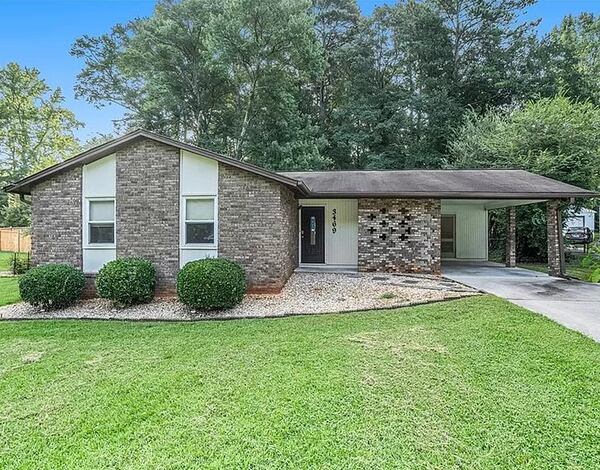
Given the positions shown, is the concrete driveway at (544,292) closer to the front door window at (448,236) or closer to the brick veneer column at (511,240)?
the brick veneer column at (511,240)

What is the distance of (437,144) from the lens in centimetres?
2494

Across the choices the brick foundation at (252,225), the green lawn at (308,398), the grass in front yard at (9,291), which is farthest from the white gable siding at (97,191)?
the green lawn at (308,398)

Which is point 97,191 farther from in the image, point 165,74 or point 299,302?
point 165,74

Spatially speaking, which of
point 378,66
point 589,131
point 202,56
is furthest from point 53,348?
point 378,66

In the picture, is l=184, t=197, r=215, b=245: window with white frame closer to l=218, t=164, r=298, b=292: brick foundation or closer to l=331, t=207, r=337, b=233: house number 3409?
l=218, t=164, r=298, b=292: brick foundation

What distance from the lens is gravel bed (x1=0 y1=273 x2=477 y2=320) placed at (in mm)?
7391

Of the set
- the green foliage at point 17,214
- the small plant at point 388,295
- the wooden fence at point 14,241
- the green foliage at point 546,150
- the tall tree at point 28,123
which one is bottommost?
the small plant at point 388,295

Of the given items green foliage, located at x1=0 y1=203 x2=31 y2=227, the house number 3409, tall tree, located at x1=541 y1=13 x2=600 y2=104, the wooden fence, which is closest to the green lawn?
the house number 3409

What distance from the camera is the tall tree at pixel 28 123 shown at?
31481 mm

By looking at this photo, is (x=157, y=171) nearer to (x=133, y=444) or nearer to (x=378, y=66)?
(x=133, y=444)

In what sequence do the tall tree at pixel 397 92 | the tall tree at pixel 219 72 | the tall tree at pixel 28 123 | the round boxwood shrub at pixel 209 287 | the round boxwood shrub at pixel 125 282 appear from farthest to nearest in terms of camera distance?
the tall tree at pixel 28 123 < the tall tree at pixel 397 92 < the tall tree at pixel 219 72 < the round boxwood shrub at pixel 125 282 < the round boxwood shrub at pixel 209 287

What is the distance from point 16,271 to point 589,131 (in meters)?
23.2

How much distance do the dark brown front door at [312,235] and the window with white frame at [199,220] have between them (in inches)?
183

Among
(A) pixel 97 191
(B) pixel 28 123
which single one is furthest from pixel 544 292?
(B) pixel 28 123
